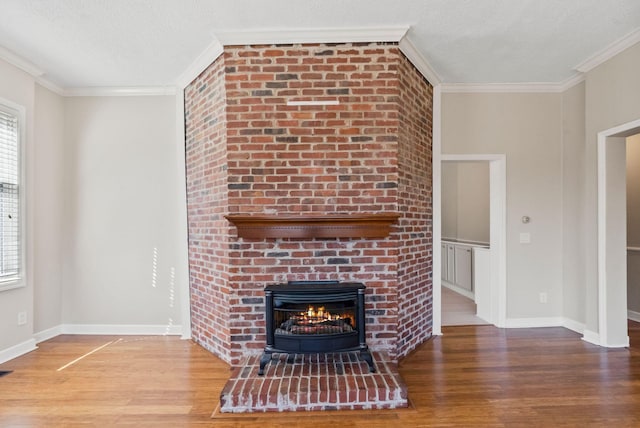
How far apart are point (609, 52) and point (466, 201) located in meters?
3.37

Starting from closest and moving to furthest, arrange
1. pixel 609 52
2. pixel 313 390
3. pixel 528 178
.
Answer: pixel 313 390 < pixel 609 52 < pixel 528 178

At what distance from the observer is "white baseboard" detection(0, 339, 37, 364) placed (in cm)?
317

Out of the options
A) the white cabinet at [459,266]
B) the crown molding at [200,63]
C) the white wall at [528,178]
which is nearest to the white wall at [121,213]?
the crown molding at [200,63]

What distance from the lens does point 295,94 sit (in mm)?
2938

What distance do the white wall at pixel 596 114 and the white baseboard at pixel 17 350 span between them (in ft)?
17.5

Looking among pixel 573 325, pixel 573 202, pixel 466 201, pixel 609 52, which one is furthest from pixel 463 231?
pixel 609 52

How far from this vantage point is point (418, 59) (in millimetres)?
3273

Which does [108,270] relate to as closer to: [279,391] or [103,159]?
[103,159]

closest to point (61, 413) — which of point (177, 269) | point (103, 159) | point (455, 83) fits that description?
point (177, 269)

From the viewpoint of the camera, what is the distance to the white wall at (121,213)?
12.8ft

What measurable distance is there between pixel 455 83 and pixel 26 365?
188 inches

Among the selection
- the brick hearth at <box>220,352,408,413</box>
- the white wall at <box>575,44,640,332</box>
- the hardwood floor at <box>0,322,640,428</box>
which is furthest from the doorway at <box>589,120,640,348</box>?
the brick hearth at <box>220,352,408,413</box>

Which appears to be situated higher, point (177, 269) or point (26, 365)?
point (177, 269)

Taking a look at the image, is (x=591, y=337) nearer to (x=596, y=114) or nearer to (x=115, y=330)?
(x=596, y=114)
